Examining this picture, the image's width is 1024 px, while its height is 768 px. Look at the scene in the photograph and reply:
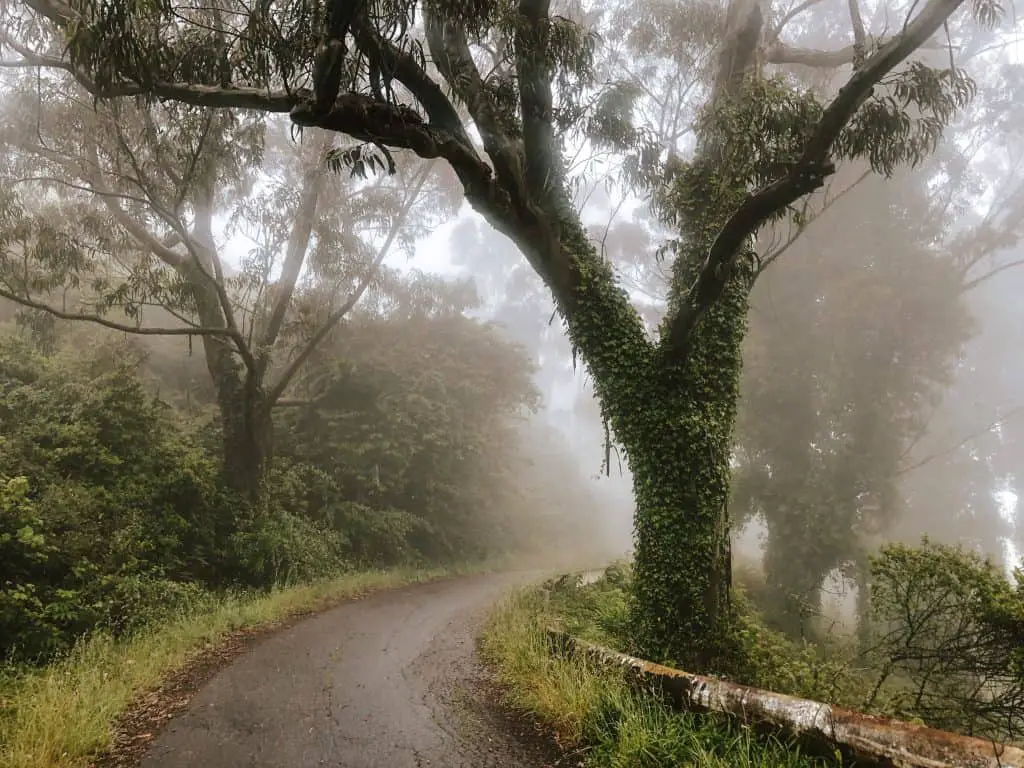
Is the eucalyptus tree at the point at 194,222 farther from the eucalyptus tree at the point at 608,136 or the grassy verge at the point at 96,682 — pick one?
the grassy verge at the point at 96,682

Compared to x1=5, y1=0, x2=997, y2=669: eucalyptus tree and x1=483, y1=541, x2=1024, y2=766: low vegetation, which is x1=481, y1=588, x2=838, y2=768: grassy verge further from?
x1=5, y1=0, x2=997, y2=669: eucalyptus tree

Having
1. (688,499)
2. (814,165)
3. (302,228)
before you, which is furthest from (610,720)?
(302,228)

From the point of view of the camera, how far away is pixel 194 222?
12023 millimetres

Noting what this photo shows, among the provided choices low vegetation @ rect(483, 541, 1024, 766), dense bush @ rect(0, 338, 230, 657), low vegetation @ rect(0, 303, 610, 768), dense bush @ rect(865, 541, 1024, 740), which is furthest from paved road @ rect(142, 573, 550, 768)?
dense bush @ rect(865, 541, 1024, 740)

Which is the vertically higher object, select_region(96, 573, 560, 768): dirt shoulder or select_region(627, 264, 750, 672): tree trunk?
select_region(627, 264, 750, 672): tree trunk

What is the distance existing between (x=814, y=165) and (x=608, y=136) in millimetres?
3279

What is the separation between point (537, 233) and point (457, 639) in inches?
212

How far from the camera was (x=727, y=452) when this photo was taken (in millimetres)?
6676

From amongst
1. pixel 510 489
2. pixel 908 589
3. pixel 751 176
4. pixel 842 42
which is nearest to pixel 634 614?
pixel 908 589

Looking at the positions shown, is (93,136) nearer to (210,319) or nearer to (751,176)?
(210,319)

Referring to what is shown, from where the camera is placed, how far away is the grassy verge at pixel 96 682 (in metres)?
4.16

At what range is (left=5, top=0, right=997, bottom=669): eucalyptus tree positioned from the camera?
464 cm

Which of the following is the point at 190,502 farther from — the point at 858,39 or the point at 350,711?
the point at 858,39

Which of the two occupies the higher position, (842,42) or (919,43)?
(842,42)
